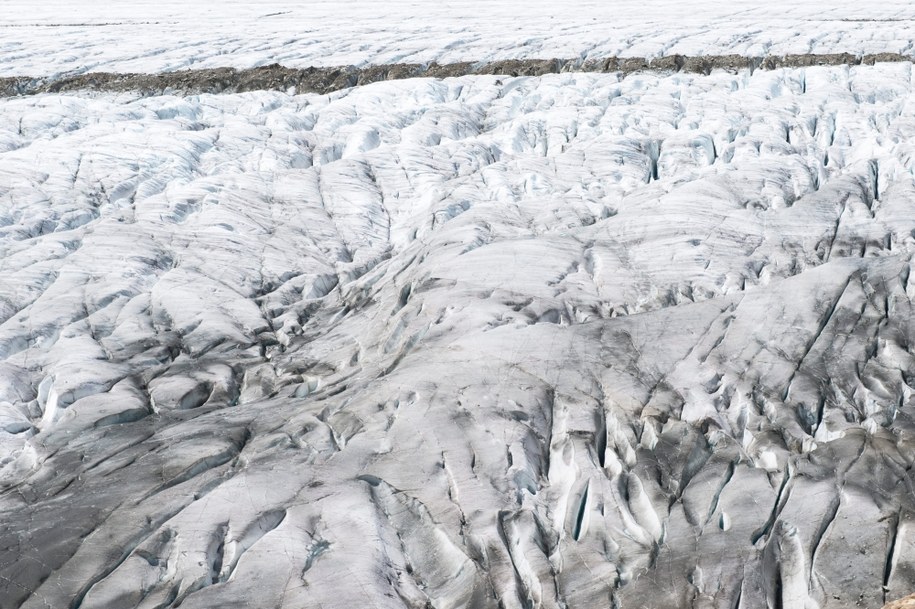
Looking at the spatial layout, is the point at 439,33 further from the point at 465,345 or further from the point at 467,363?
the point at 467,363

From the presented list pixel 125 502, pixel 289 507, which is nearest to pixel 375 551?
pixel 289 507

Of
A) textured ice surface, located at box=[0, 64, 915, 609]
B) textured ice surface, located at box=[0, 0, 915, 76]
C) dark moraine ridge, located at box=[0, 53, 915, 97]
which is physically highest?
textured ice surface, located at box=[0, 0, 915, 76]

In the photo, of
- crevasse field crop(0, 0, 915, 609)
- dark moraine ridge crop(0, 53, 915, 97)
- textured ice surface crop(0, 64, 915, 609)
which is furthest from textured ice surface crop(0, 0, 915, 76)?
textured ice surface crop(0, 64, 915, 609)

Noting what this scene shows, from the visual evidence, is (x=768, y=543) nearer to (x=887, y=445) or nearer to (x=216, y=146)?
(x=887, y=445)

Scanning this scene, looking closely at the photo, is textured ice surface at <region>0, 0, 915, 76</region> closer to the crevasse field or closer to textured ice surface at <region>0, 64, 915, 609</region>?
the crevasse field

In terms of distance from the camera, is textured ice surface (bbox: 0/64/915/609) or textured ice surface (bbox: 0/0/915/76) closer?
textured ice surface (bbox: 0/64/915/609)

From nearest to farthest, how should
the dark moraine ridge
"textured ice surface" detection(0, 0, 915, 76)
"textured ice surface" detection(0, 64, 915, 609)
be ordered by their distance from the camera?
"textured ice surface" detection(0, 64, 915, 609) → the dark moraine ridge → "textured ice surface" detection(0, 0, 915, 76)

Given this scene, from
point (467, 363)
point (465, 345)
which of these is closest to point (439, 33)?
point (465, 345)
